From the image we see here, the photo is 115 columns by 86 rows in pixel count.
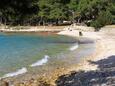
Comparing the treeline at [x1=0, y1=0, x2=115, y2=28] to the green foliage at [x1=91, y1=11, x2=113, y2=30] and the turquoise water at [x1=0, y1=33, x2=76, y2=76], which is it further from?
the turquoise water at [x1=0, y1=33, x2=76, y2=76]

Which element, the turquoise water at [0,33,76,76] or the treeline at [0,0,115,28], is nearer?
the turquoise water at [0,33,76,76]

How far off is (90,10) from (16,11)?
3318 inches

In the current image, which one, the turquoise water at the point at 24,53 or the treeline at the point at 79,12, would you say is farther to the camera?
the treeline at the point at 79,12

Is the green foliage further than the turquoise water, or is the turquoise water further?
the green foliage

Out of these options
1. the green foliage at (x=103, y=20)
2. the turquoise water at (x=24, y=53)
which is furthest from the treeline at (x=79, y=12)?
the turquoise water at (x=24, y=53)

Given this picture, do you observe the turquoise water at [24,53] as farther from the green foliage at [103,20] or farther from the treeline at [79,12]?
the green foliage at [103,20]

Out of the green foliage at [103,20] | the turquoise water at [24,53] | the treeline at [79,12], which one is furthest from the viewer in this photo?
the treeline at [79,12]

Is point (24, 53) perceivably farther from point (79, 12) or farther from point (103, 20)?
point (79, 12)

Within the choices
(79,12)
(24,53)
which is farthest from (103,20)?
(24,53)

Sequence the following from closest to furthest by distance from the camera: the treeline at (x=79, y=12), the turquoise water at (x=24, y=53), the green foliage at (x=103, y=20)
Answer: the turquoise water at (x=24, y=53)
the green foliage at (x=103, y=20)
the treeline at (x=79, y=12)

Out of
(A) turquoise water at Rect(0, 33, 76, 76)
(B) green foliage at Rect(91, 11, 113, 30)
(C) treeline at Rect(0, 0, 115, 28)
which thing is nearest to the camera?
(A) turquoise water at Rect(0, 33, 76, 76)

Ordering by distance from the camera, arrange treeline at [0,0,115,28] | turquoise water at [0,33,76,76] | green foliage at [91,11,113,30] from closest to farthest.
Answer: turquoise water at [0,33,76,76] < green foliage at [91,11,113,30] < treeline at [0,0,115,28]

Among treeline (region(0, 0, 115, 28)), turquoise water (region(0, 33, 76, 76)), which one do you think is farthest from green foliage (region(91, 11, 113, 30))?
A: turquoise water (region(0, 33, 76, 76))

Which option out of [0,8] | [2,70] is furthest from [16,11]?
[2,70]
